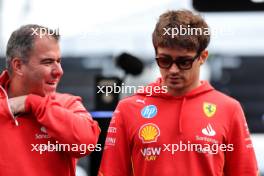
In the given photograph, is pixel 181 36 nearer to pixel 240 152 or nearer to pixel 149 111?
pixel 149 111

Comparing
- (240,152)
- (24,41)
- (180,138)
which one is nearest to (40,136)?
(24,41)

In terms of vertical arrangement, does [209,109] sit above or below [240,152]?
above

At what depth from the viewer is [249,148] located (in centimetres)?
283

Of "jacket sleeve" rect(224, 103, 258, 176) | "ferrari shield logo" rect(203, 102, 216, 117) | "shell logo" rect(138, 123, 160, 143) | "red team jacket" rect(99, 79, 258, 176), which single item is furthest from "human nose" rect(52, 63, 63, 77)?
"jacket sleeve" rect(224, 103, 258, 176)

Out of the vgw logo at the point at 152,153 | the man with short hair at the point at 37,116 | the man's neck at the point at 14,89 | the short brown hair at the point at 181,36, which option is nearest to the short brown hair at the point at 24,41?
the man with short hair at the point at 37,116

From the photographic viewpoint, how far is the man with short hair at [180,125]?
2.79 metres

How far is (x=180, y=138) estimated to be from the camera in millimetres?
2811

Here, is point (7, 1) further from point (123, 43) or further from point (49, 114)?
point (49, 114)

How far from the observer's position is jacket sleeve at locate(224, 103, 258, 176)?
9.21 ft

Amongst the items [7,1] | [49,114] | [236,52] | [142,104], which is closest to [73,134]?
[49,114]

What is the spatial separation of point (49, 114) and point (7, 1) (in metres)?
2.12

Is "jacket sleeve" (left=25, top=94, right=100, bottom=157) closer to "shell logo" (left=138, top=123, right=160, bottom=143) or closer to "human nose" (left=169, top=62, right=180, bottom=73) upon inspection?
"shell logo" (left=138, top=123, right=160, bottom=143)

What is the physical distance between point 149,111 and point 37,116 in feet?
1.52

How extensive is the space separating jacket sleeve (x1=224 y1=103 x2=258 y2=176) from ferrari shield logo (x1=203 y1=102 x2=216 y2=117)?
0.28 feet
